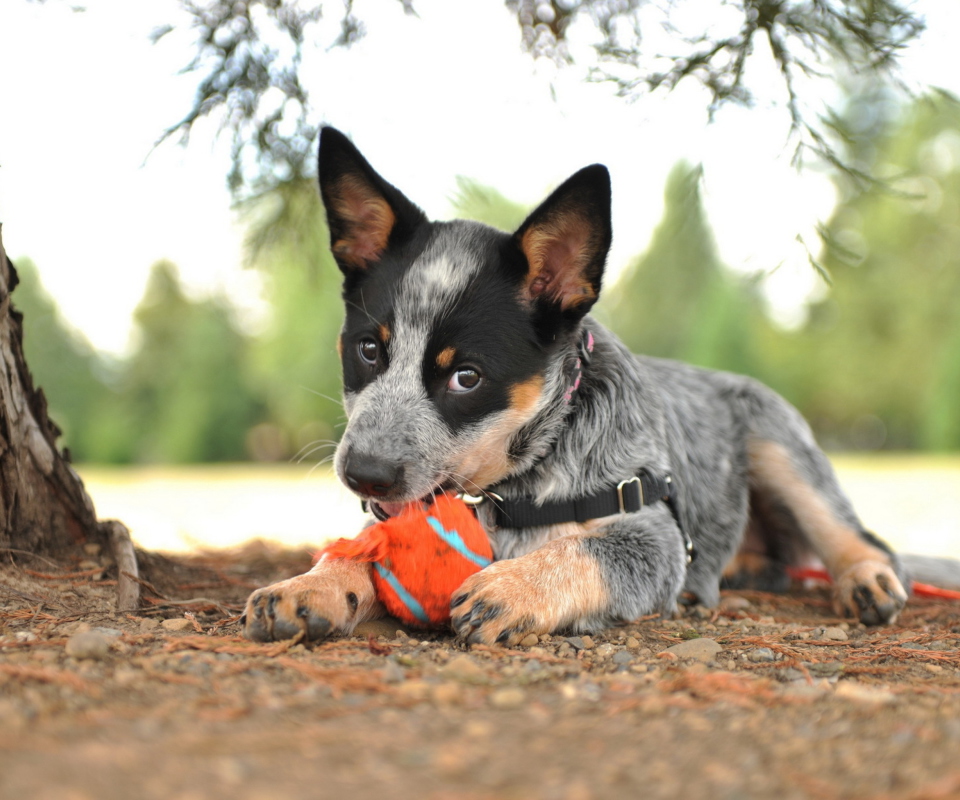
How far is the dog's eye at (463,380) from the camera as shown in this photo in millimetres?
3100

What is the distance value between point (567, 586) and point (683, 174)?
2.42m

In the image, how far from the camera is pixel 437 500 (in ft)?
9.58

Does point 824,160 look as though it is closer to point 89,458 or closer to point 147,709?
point 147,709

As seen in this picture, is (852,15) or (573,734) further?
(852,15)

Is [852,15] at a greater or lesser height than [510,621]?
greater

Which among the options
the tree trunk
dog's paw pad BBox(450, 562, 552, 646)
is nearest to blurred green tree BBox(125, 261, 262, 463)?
the tree trunk

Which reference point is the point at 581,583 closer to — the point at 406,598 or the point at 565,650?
the point at 565,650

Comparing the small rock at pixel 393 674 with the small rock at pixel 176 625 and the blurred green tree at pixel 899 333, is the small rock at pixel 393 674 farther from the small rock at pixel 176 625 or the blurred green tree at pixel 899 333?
the blurred green tree at pixel 899 333

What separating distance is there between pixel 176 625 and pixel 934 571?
4197mm

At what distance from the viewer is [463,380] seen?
3109 mm

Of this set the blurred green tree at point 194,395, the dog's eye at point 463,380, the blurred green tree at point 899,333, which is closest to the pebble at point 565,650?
the dog's eye at point 463,380

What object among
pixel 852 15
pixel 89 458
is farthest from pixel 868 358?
pixel 852 15

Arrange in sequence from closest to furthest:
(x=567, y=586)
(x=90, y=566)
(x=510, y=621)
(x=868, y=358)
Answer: (x=510, y=621) → (x=567, y=586) → (x=90, y=566) → (x=868, y=358)

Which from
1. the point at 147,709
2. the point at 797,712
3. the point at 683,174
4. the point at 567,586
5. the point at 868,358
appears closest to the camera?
the point at 147,709
